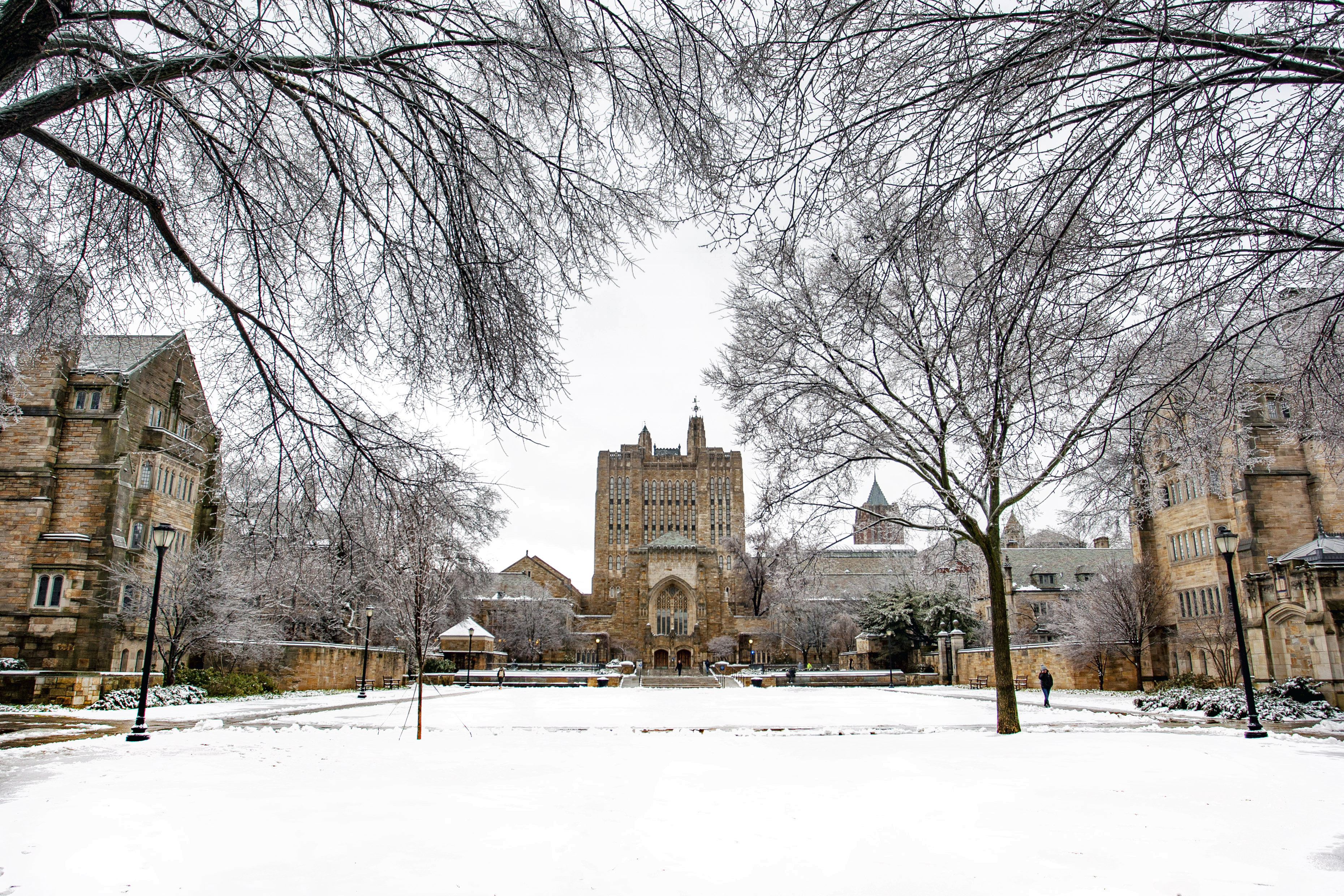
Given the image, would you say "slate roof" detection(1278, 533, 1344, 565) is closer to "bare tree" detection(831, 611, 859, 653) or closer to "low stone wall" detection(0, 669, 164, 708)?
"low stone wall" detection(0, 669, 164, 708)

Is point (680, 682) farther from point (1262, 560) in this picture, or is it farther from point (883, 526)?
point (883, 526)

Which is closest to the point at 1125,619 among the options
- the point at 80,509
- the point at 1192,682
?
the point at 1192,682

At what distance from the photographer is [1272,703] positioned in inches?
629

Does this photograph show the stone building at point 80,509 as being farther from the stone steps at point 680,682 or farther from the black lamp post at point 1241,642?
the stone steps at point 680,682

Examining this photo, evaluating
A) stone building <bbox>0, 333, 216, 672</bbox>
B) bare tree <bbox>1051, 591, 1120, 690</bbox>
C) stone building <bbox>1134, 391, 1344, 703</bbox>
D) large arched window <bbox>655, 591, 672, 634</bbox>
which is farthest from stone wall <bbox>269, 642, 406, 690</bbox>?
→ large arched window <bbox>655, 591, 672, 634</bbox>

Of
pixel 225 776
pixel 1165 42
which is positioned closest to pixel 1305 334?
pixel 1165 42

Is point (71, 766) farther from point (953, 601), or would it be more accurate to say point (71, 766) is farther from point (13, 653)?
point (953, 601)

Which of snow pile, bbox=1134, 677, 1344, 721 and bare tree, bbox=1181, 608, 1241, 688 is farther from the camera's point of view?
bare tree, bbox=1181, 608, 1241, 688

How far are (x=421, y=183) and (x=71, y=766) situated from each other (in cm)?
758

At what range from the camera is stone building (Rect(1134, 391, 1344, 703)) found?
16578 mm

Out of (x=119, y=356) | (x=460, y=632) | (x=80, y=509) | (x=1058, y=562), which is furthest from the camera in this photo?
(x=1058, y=562)

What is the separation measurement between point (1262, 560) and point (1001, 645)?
61.2 feet

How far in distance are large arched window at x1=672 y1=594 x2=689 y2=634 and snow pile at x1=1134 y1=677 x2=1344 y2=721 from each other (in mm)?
52880

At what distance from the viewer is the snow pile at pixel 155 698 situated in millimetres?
18625
